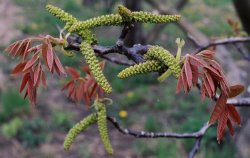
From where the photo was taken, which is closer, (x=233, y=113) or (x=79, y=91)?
(x=233, y=113)

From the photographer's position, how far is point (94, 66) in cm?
97

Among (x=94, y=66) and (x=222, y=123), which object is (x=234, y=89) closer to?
(x=222, y=123)

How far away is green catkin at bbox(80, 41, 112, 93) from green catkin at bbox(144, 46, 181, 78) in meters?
0.12

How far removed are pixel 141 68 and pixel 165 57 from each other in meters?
0.06

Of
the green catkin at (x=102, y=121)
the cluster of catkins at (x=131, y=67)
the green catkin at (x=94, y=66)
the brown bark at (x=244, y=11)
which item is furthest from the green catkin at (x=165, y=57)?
the brown bark at (x=244, y=11)

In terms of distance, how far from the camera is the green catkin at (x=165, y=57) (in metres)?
0.96

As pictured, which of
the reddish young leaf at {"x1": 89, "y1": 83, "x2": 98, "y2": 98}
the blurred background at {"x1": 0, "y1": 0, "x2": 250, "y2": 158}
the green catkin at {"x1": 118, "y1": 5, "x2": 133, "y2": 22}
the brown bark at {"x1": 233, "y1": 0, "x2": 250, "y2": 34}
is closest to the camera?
the green catkin at {"x1": 118, "y1": 5, "x2": 133, "y2": 22}

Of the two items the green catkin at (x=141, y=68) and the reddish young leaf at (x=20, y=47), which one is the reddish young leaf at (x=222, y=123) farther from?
the reddish young leaf at (x=20, y=47)

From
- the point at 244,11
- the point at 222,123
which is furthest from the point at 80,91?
the point at 244,11

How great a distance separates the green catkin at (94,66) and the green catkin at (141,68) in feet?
0.14

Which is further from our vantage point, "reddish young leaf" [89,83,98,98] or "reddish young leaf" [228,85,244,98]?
"reddish young leaf" [89,83,98,98]

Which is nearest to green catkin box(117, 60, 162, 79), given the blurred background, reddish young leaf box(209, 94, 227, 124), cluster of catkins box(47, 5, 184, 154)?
cluster of catkins box(47, 5, 184, 154)

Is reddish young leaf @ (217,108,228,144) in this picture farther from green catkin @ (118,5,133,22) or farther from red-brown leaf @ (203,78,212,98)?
green catkin @ (118,5,133,22)

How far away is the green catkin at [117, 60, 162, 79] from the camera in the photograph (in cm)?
96
